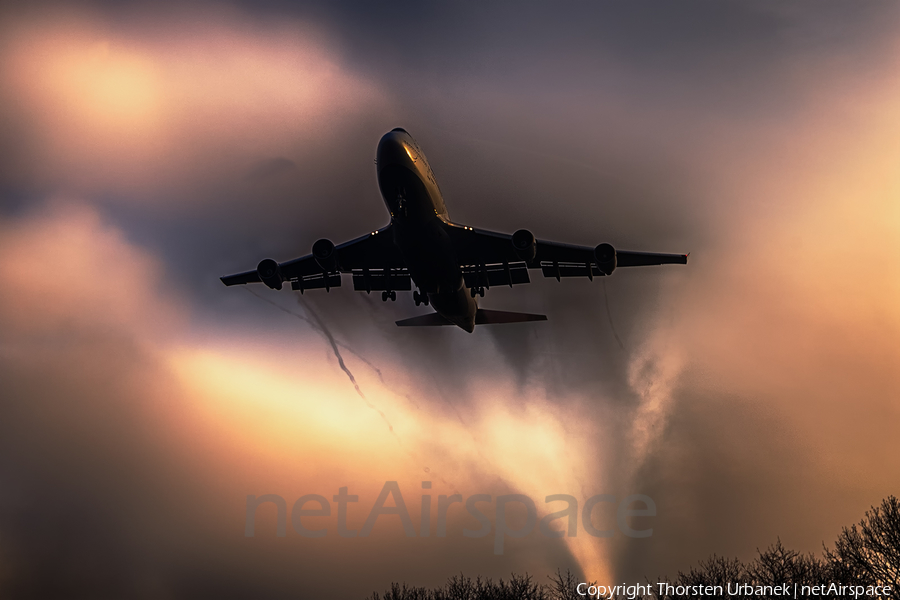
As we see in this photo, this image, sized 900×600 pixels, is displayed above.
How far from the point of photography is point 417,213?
29.3 metres

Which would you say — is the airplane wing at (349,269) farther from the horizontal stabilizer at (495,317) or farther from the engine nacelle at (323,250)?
the horizontal stabilizer at (495,317)

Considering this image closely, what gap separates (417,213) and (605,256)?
30.4ft

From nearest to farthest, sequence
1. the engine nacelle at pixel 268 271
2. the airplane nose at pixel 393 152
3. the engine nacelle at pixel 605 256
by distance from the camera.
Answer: the airplane nose at pixel 393 152
the engine nacelle at pixel 605 256
the engine nacelle at pixel 268 271

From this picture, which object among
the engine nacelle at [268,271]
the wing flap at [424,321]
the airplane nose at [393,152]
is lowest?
the engine nacelle at [268,271]

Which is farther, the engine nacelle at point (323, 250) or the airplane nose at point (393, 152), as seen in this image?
the engine nacelle at point (323, 250)

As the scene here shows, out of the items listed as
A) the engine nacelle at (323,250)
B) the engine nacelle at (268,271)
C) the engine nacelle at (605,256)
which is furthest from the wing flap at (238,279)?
the engine nacelle at (605,256)

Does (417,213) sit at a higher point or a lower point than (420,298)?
lower

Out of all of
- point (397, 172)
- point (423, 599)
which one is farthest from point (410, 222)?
point (423, 599)

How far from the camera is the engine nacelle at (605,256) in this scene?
3092cm

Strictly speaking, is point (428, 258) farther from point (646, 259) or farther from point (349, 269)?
point (646, 259)

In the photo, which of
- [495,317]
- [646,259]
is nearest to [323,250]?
[495,317]

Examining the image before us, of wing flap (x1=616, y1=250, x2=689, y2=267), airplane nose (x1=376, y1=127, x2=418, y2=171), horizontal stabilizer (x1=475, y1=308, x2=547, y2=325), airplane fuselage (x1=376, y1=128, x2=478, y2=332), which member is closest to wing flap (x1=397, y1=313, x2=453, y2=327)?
horizontal stabilizer (x1=475, y1=308, x2=547, y2=325)

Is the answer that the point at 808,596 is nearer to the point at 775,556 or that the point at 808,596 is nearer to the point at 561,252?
the point at 775,556

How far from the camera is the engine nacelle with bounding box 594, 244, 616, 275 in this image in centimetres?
3092
